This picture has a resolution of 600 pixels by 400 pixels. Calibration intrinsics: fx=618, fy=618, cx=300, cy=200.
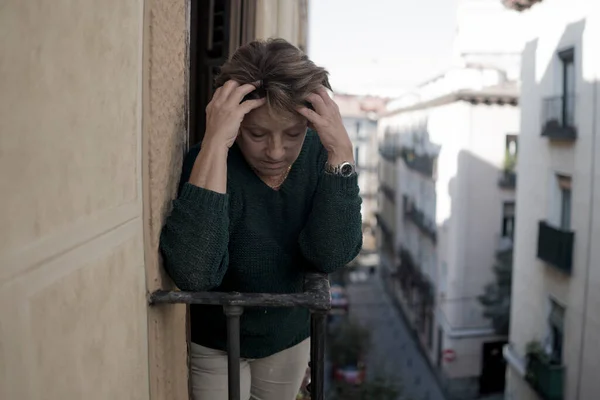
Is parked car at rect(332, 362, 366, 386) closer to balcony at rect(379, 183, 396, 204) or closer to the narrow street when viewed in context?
the narrow street

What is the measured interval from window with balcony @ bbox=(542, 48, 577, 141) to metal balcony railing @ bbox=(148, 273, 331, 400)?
8994mm

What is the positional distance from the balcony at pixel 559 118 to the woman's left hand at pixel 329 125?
873cm

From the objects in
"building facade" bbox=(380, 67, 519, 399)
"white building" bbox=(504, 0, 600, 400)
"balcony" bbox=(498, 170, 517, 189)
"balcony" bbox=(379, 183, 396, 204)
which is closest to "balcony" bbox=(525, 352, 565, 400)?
"white building" bbox=(504, 0, 600, 400)

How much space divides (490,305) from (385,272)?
12.4 meters

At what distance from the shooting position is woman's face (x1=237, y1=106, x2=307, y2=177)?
55.1 inches

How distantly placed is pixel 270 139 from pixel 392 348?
18612 millimetres

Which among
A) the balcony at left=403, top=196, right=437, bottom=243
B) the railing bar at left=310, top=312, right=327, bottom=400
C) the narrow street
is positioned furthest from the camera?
the balcony at left=403, top=196, right=437, bottom=243

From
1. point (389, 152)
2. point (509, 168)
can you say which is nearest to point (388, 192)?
point (389, 152)

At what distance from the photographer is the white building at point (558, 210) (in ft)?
29.0

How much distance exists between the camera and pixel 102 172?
37.2 inches

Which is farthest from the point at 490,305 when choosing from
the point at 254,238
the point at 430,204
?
the point at 254,238

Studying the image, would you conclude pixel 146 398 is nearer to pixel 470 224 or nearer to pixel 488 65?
pixel 470 224

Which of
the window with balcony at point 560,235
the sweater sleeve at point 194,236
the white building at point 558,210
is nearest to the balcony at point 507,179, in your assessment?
the white building at point 558,210

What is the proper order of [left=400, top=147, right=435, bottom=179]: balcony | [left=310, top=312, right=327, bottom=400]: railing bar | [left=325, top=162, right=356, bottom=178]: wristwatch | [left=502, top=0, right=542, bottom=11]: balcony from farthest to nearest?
[left=400, top=147, right=435, bottom=179]: balcony, [left=502, top=0, right=542, bottom=11]: balcony, [left=325, top=162, right=356, bottom=178]: wristwatch, [left=310, top=312, right=327, bottom=400]: railing bar
